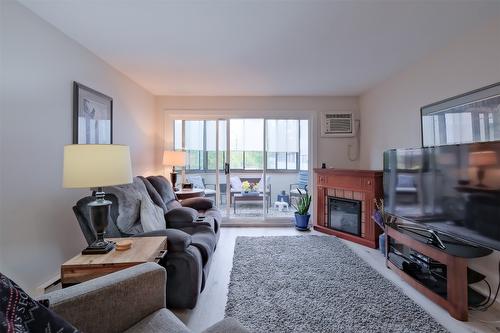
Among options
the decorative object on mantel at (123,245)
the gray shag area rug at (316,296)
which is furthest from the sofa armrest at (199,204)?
the decorative object on mantel at (123,245)

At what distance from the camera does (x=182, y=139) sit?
14.6 ft

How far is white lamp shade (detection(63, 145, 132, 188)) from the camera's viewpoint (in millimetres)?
1441

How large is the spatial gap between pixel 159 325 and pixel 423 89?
132 inches

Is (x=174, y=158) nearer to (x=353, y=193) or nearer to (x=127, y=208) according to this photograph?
(x=127, y=208)

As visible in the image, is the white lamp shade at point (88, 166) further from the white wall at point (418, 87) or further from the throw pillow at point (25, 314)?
the white wall at point (418, 87)

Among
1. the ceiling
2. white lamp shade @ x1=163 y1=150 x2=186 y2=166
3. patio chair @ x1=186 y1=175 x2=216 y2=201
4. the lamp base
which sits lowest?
the lamp base

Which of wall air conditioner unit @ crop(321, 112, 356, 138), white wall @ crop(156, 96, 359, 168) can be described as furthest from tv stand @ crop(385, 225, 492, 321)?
wall air conditioner unit @ crop(321, 112, 356, 138)

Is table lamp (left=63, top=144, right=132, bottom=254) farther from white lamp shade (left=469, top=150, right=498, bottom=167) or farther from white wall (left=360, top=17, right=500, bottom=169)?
white wall (left=360, top=17, right=500, bottom=169)

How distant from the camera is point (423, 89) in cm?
276

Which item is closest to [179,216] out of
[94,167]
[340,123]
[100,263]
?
[100,263]

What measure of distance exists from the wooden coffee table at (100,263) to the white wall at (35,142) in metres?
0.66

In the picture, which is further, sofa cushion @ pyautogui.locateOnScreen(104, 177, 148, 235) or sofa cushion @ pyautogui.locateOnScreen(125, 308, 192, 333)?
sofa cushion @ pyautogui.locateOnScreen(104, 177, 148, 235)

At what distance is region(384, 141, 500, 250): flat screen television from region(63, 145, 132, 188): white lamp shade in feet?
8.25

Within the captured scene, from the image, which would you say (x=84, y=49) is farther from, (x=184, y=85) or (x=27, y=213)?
(x=27, y=213)
